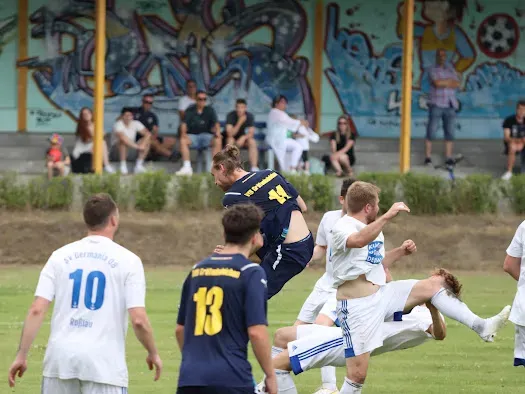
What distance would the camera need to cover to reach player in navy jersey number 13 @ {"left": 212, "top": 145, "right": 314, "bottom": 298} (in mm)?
10266

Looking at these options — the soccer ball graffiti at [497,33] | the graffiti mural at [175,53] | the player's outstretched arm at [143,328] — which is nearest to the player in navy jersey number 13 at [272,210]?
the player's outstretched arm at [143,328]

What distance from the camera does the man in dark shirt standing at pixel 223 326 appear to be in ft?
22.1

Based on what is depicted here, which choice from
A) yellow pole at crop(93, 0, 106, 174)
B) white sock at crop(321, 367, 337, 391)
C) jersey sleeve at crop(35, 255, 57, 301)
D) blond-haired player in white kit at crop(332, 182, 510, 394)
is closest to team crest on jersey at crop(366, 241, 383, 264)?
blond-haired player in white kit at crop(332, 182, 510, 394)

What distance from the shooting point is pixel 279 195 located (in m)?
10.4

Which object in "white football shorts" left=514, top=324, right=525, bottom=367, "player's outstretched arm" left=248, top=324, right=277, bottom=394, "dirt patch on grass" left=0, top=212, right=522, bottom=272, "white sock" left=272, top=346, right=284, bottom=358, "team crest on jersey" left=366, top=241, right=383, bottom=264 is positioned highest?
"team crest on jersey" left=366, top=241, right=383, bottom=264

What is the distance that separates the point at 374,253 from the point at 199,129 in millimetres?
16921

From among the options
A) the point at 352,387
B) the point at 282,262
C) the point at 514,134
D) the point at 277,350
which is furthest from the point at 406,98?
the point at 352,387

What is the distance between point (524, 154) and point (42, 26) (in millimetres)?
11935

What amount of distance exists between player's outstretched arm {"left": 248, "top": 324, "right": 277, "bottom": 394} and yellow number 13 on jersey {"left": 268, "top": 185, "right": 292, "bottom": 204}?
3523 mm

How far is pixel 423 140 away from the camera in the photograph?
29734mm

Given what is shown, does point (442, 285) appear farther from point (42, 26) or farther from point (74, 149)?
point (42, 26)

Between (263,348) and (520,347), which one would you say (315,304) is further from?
(263,348)

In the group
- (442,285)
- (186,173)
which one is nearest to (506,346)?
(442,285)

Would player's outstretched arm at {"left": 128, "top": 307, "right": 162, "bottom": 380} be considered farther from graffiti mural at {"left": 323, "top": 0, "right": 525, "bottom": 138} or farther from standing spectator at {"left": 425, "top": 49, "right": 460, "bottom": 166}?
graffiti mural at {"left": 323, "top": 0, "right": 525, "bottom": 138}
